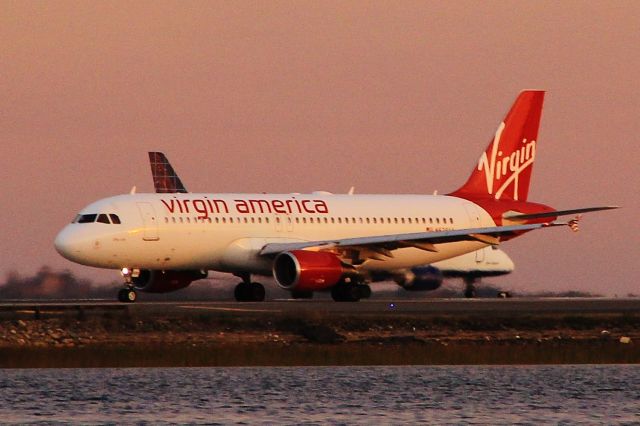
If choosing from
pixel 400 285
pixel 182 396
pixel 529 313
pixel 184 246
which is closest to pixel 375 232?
pixel 400 285

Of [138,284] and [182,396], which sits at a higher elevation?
[138,284]

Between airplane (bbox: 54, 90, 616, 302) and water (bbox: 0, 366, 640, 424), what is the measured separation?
19.5 meters

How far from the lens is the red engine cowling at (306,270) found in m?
63.3

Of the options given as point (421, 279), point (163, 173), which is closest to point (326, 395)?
point (421, 279)

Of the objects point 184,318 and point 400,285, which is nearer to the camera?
point 184,318

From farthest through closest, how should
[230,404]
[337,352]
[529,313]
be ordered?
[529,313] < [337,352] < [230,404]

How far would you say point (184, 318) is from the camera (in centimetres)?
5069

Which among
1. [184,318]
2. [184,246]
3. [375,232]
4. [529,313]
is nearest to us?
[184,318]

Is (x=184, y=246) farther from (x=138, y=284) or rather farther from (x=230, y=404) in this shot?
(x=230, y=404)

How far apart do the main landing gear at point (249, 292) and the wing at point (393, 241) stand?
2029mm

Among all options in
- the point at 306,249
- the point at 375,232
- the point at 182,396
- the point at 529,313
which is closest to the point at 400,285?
the point at 375,232

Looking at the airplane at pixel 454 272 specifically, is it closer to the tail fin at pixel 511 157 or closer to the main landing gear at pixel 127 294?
the tail fin at pixel 511 157

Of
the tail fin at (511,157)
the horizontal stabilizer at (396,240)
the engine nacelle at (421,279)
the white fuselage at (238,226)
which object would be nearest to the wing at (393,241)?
the horizontal stabilizer at (396,240)

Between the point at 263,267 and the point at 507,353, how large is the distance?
20.5 metres
